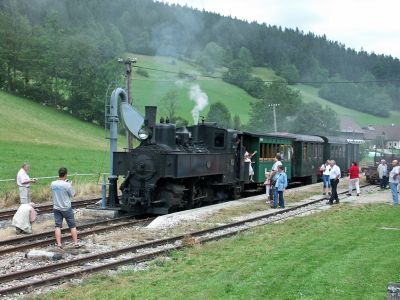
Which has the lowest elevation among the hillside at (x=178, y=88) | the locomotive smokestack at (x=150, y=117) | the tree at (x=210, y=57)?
the locomotive smokestack at (x=150, y=117)

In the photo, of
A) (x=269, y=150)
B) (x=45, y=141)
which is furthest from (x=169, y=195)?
(x=45, y=141)

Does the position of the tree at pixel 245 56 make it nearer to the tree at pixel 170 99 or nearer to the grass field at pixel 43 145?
the grass field at pixel 43 145

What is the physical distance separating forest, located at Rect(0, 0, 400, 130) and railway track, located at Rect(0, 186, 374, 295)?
73.2 ft

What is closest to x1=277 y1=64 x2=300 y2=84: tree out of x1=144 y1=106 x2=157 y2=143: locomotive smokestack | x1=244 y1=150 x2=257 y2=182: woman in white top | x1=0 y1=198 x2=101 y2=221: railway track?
x1=244 y1=150 x2=257 y2=182: woman in white top

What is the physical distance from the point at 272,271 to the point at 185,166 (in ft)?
26.8

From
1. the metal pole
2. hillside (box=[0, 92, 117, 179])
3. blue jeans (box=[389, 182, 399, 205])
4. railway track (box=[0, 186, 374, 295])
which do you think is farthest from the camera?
hillside (box=[0, 92, 117, 179])

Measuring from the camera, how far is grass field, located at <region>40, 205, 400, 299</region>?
728 cm

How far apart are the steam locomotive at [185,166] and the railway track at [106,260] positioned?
8.64 ft

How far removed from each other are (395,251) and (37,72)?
193 ft

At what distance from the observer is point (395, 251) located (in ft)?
32.3

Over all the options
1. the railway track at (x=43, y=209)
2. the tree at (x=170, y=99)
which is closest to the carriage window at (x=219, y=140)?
the railway track at (x=43, y=209)

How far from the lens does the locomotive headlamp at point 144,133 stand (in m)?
16.6

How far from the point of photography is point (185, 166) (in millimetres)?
16328

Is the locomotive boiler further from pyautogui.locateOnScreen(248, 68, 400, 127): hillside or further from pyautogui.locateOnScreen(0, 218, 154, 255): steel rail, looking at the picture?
pyautogui.locateOnScreen(248, 68, 400, 127): hillside
